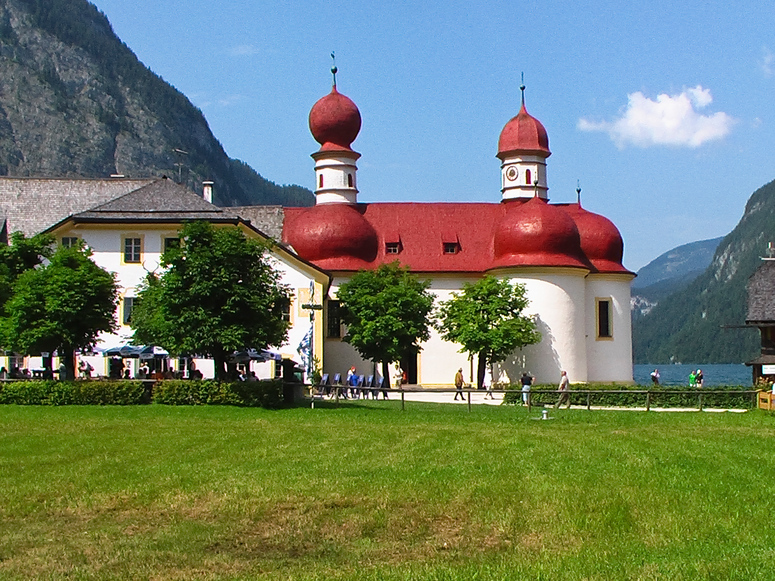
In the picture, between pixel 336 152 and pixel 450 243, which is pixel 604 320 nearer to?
pixel 450 243

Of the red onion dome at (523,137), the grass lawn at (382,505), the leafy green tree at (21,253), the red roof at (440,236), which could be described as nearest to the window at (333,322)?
the red roof at (440,236)

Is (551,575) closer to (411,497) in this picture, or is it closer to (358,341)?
(411,497)

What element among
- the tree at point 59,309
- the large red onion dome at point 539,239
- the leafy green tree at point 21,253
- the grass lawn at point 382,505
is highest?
the large red onion dome at point 539,239

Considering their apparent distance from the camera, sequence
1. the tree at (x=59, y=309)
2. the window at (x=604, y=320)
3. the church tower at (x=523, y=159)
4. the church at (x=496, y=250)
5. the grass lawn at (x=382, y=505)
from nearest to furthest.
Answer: the grass lawn at (x=382, y=505), the tree at (x=59, y=309), the church at (x=496, y=250), the window at (x=604, y=320), the church tower at (x=523, y=159)

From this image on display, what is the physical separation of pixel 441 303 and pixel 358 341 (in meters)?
7.57

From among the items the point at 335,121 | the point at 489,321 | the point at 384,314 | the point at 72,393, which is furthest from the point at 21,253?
the point at 335,121

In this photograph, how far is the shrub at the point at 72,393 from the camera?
111ft

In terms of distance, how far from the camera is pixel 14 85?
190375mm

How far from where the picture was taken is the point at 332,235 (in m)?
62.0

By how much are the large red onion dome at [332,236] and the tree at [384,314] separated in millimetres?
6337

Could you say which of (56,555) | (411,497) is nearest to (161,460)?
(411,497)

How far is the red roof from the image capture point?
59.9 metres

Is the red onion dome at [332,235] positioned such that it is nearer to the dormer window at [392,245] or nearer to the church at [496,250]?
the church at [496,250]

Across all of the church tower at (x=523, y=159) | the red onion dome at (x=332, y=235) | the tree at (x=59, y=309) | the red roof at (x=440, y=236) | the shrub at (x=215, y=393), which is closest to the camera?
the shrub at (x=215, y=393)
